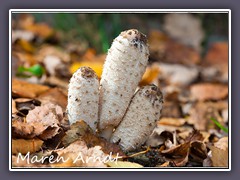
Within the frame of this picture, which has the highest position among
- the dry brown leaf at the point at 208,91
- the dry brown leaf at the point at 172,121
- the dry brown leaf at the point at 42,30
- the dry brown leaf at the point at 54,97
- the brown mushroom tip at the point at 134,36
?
the dry brown leaf at the point at 42,30

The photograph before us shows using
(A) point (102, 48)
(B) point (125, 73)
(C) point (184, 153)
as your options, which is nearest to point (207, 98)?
(A) point (102, 48)

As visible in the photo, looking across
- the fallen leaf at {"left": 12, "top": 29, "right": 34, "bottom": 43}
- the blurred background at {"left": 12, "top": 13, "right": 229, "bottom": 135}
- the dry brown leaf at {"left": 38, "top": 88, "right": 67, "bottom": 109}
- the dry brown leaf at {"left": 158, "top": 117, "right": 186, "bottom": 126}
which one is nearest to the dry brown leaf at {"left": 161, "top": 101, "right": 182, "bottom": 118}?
the blurred background at {"left": 12, "top": 13, "right": 229, "bottom": 135}

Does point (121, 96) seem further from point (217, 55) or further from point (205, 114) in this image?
point (217, 55)

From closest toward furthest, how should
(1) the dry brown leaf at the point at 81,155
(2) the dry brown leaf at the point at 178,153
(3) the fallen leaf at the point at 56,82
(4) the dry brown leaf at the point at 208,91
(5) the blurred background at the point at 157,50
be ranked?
(1) the dry brown leaf at the point at 81,155
(2) the dry brown leaf at the point at 178,153
(3) the fallen leaf at the point at 56,82
(5) the blurred background at the point at 157,50
(4) the dry brown leaf at the point at 208,91

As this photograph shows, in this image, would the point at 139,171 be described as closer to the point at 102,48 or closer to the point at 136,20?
the point at 102,48

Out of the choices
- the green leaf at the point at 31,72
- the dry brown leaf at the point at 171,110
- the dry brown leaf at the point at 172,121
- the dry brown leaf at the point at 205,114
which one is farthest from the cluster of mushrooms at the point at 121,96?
the green leaf at the point at 31,72

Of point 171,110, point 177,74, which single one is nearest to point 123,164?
point 171,110

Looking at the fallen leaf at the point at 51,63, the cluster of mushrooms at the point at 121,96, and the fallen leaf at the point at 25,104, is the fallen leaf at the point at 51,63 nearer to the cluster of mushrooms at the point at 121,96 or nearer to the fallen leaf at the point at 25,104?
the fallen leaf at the point at 25,104
